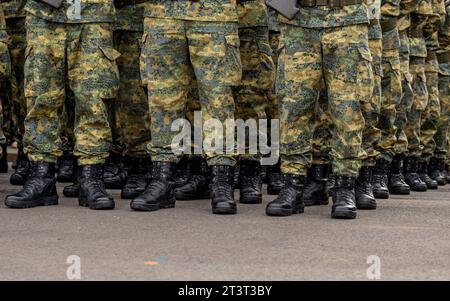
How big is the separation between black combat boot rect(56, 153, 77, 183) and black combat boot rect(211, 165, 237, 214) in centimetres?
213

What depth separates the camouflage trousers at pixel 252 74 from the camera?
6379mm

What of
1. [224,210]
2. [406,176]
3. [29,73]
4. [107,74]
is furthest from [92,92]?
[406,176]

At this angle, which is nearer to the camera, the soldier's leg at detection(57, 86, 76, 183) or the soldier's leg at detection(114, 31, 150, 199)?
the soldier's leg at detection(114, 31, 150, 199)

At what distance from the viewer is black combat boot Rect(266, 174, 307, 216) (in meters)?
5.57

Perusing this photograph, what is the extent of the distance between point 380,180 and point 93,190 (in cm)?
264

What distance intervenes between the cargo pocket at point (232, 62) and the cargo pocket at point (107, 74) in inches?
29.4

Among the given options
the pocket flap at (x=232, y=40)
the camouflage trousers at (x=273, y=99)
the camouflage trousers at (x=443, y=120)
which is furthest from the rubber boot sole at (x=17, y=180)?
the camouflage trousers at (x=443, y=120)

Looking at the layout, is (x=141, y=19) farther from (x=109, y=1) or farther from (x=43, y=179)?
(x=43, y=179)

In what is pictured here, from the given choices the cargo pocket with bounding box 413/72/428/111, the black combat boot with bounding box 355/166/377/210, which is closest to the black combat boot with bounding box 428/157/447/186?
the cargo pocket with bounding box 413/72/428/111

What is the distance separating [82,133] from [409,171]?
386 centimetres

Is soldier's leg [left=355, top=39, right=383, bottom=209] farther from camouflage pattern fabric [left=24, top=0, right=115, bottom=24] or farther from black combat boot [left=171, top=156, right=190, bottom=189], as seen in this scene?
camouflage pattern fabric [left=24, top=0, right=115, bottom=24]
